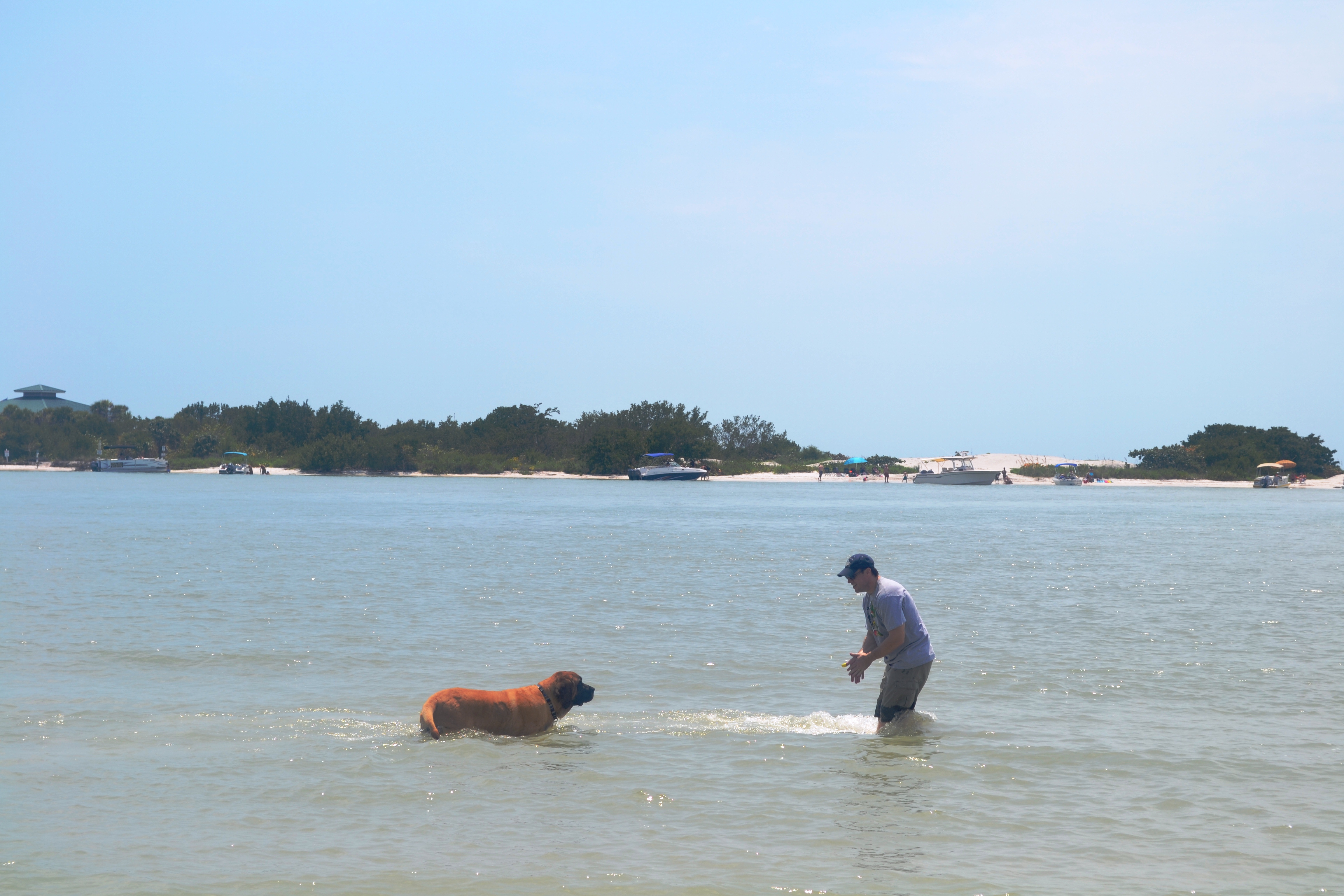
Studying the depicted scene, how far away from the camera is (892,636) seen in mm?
9484

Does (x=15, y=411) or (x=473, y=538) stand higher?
(x=15, y=411)

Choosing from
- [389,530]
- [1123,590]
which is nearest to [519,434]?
[389,530]

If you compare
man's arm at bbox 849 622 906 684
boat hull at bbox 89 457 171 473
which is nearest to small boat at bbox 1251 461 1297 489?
man's arm at bbox 849 622 906 684

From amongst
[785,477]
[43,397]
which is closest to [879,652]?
[785,477]

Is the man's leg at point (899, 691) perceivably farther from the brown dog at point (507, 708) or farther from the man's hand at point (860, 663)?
the brown dog at point (507, 708)

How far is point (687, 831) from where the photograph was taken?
771 centimetres

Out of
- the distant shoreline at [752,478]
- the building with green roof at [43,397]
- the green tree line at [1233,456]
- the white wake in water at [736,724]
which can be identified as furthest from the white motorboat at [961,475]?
the building with green roof at [43,397]

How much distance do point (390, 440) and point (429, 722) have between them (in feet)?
423

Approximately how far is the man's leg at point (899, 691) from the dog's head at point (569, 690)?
2.81 m

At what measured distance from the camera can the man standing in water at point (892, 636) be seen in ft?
30.8

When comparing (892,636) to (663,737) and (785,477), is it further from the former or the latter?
(785,477)

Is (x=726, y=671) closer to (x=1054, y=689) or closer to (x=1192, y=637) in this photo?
(x=1054, y=689)

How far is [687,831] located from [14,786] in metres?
5.40

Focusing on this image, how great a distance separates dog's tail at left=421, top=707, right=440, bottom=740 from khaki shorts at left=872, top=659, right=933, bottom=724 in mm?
4200
